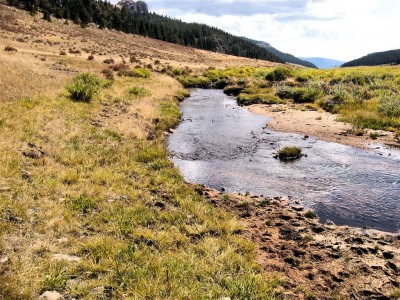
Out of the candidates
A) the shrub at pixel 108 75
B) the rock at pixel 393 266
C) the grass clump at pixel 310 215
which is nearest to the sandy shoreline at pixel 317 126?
the grass clump at pixel 310 215

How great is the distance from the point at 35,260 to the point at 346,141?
19298mm

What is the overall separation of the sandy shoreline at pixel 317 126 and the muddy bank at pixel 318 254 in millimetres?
11148

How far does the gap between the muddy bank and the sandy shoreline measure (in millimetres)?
11148

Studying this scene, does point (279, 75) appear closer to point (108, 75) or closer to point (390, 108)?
point (390, 108)

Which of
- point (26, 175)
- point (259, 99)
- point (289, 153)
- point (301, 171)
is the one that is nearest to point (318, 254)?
point (301, 171)

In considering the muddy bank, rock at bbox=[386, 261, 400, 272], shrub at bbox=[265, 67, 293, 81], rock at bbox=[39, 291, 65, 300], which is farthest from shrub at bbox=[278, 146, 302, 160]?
shrub at bbox=[265, 67, 293, 81]

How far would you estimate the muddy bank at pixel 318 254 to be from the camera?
7949 mm

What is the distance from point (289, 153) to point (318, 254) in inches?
370

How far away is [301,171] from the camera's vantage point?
16.2 meters

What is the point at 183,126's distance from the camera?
2531 centimetres

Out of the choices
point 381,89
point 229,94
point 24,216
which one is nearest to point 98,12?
point 229,94

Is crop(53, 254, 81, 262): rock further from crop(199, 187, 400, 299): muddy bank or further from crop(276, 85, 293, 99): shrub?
crop(276, 85, 293, 99): shrub

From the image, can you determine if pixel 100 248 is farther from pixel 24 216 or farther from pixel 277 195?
pixel 277 195

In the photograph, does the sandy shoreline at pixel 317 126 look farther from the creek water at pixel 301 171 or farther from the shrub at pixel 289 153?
the shrub at pixel 289 153
